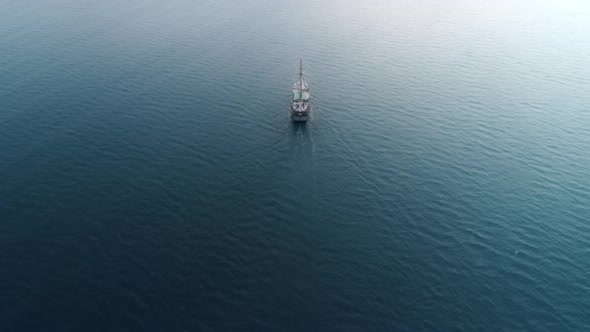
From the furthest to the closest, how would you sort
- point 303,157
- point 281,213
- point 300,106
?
1. point 300,106
2. point 303,157
3. point 281,213

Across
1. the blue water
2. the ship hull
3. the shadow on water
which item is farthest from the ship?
the blue water

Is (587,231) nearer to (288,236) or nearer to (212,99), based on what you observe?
(288,236)

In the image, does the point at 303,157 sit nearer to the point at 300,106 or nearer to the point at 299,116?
the point at 299,116

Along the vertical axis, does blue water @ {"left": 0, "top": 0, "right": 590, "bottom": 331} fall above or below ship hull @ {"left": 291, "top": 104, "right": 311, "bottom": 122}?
below

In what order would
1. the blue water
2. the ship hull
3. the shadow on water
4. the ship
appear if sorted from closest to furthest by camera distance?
the blue water
the shadow on water
the ship hull
the ship

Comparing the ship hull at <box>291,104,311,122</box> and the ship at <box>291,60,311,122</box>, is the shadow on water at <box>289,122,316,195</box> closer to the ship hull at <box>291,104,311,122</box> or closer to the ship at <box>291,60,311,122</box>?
the ship hull at <box>291,104,311,122</box>

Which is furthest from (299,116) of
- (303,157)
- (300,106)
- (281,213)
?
(281,213)

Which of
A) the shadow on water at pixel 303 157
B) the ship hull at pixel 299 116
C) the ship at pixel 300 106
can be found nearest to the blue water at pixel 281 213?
the shadow on water at pixel 303 157

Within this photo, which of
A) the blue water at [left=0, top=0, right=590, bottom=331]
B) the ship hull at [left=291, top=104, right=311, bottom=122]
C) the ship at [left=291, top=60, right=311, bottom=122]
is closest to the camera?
the blue water at [left=0, top=0, right=590, bottom=331]
